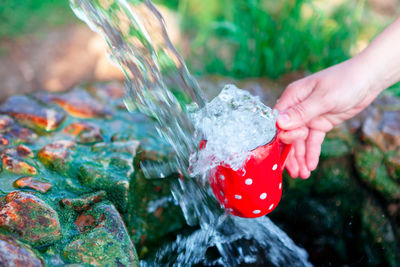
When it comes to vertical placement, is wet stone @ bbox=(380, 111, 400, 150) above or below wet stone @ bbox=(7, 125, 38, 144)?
below

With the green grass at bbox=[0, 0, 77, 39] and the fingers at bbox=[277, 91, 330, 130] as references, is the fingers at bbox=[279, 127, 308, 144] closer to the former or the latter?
the fingers at bbox=[277, 91, 330, 130]

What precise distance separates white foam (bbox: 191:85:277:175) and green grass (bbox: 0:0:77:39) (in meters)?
2.14

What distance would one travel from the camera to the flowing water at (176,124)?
1.30m

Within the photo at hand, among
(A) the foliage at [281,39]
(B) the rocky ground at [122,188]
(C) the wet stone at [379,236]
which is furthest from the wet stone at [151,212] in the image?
(A) the foliage at [281,39]

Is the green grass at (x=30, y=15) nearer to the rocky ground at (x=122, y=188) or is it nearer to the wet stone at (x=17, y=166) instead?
the rocky ground at (x=122, y=188)

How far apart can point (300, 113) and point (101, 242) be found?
810 mm

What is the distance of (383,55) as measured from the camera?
4.66 ft

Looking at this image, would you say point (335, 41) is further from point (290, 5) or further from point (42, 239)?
point (42, 239)

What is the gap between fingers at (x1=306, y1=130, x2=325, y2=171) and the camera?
5.00 ft

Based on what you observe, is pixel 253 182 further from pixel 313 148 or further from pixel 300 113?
pixel 313 148

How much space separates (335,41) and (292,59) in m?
0.31

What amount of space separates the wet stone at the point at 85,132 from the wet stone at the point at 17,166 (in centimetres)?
27

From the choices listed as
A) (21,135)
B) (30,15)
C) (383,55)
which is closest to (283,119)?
(383,55)

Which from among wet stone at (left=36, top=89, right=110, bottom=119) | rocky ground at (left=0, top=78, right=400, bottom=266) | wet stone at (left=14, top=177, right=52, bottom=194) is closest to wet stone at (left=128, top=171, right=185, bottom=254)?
rocky ground at (left=0, top=78, right=400, bottom=266)
